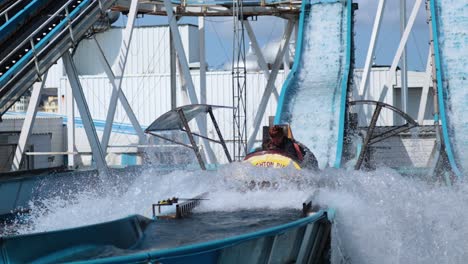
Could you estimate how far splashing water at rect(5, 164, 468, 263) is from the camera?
384 inches

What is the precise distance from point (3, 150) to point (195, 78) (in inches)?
298

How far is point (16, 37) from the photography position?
19.0 meters

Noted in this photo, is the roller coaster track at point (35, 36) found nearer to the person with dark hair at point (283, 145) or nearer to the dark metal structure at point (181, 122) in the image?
the dark metal structure at point (181, 122)

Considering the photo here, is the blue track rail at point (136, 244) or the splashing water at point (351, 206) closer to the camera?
the blue track rail at point (136, 244)

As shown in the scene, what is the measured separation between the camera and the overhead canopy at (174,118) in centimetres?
1419

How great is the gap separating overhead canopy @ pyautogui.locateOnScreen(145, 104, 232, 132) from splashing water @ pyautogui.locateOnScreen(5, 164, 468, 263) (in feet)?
5.54

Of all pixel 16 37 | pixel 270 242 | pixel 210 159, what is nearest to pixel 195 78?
pixel 210 159

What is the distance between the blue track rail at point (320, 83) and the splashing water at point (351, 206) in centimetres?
638

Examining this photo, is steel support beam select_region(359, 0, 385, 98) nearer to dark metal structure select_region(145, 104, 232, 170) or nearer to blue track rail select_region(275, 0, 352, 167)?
blue track rail select_region(275, 0, 352, 167)

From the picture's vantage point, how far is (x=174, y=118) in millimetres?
14656

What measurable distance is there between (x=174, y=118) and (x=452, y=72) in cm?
791

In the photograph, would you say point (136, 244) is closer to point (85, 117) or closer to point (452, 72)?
point (85, 117)

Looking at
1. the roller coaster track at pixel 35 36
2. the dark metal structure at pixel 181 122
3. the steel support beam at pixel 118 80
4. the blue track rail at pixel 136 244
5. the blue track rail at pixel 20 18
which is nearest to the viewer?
the blue track rail at pixel 136 244

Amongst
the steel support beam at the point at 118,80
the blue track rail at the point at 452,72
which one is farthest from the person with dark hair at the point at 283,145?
the steel support beam at the point at 118,80
